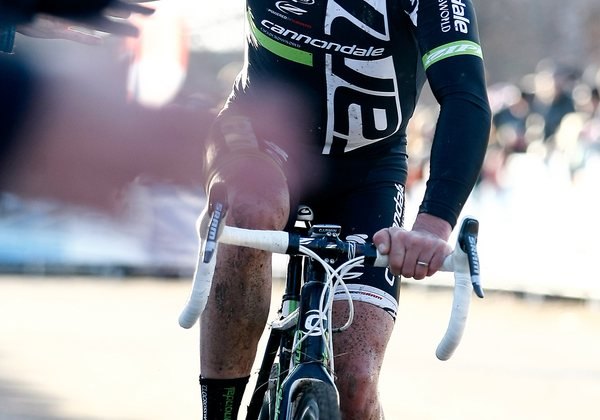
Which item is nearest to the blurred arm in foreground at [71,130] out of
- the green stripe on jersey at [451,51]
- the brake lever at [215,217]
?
the brake lever at [215,217]

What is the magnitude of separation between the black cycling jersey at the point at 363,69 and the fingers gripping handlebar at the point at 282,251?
1.28ft

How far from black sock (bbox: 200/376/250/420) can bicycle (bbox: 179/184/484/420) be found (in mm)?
84

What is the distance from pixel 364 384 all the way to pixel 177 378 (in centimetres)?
503

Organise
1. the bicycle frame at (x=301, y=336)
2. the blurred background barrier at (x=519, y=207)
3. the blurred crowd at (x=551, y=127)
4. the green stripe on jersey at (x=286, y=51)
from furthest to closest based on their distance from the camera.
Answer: the blurred crowd at (x=551, y=127) < the blurred background barrier at (x=519, y=207) < the green stripe on jersey at (x=286, y=51) < the bicycle frame at (x=301, y=336)

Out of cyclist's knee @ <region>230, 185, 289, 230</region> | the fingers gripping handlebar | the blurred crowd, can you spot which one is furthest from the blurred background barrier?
the fingers gripping handlebar

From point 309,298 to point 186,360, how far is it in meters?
6.05

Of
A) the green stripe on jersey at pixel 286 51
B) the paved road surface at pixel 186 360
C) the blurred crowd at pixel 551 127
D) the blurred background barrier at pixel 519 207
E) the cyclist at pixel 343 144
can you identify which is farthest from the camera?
the blurred crowd at pixel 551 127

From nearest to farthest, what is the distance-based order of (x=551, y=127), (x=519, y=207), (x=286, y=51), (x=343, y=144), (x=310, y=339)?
(x=310, y=339)
(x=286, y=51)
(x=343, y=144)
(x=519, y=207)
(x=551, y=127)

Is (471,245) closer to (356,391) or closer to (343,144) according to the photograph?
(356,391)

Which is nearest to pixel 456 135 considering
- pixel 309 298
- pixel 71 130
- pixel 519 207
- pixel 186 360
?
pixel 309 298

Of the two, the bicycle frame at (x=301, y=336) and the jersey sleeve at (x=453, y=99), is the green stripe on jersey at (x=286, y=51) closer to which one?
the jersey sleeve at (x=453, y=99)

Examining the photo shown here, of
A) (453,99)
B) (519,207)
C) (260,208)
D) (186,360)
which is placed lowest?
(186,360)

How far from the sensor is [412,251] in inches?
122

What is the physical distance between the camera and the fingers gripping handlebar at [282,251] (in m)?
2.98
